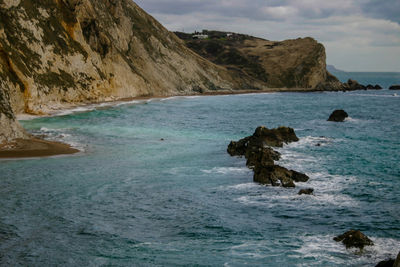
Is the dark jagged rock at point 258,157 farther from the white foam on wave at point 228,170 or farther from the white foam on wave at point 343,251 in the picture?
the white foam on wave at point 343,251

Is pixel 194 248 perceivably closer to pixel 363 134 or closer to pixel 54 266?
pixel 54 266

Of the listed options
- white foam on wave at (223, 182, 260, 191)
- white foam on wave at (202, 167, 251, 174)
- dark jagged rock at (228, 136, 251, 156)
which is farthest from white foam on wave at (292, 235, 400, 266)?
dark jagged rock at (228, 136, 251, 156)

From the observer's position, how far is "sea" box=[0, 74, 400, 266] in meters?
15.6

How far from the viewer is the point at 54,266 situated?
14.4m

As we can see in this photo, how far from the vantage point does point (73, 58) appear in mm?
70938

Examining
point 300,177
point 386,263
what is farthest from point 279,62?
point 386,263

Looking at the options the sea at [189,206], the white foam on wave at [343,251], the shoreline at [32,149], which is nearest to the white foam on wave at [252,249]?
the sea at [189,206]

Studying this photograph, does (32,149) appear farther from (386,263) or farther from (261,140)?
(386,263)

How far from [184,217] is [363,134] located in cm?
3457

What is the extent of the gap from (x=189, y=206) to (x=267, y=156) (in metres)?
9.90

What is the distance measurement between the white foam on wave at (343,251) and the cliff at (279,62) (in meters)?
135

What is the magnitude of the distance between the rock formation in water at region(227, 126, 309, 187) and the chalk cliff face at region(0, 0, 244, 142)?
61.3 ft

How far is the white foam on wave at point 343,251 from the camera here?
49.3 ft

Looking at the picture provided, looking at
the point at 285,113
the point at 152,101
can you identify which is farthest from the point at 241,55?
the point at 285,113
